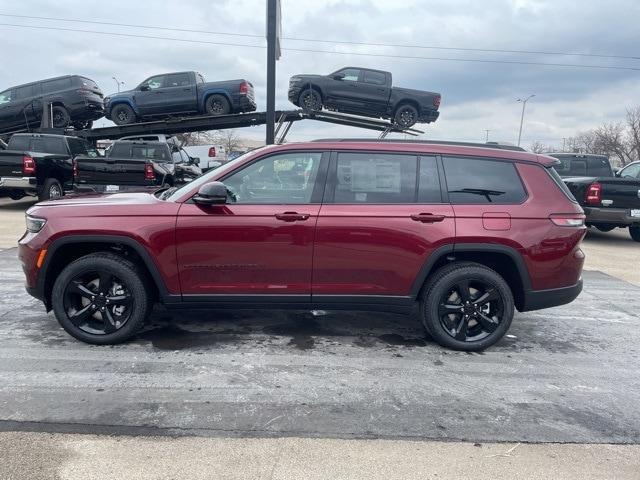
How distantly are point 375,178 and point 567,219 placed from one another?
166cm

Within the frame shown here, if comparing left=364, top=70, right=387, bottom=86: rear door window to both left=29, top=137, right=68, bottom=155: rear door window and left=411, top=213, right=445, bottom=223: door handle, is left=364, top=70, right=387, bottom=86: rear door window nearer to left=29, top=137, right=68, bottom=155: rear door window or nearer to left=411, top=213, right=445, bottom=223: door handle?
left=29, top=137, right=68, bottom=155: rear door window

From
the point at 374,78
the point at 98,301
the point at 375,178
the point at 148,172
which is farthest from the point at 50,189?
the point at 375,178

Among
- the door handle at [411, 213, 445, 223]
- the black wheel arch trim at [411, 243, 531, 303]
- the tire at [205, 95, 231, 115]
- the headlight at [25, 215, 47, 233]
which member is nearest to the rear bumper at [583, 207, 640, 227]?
the black wheel arch trim at [411, 243, 531, 303]

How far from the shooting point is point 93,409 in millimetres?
3023

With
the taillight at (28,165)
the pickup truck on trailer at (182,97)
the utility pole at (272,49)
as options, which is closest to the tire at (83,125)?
the pickup truck on trailer at (182,97)

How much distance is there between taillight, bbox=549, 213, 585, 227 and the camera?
13.1 feet

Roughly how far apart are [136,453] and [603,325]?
468cm

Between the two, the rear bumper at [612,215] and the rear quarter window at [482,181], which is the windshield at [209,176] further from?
the rear bumper at [612,215]

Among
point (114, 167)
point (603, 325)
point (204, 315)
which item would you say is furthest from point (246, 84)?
point (603, 325)

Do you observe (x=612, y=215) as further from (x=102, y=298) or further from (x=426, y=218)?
(x=102, y=298)

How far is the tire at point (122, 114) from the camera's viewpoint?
1556 centimetres

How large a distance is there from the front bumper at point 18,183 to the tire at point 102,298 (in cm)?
923

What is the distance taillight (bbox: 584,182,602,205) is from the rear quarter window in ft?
23.1

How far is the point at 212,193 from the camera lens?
372 centimetres
